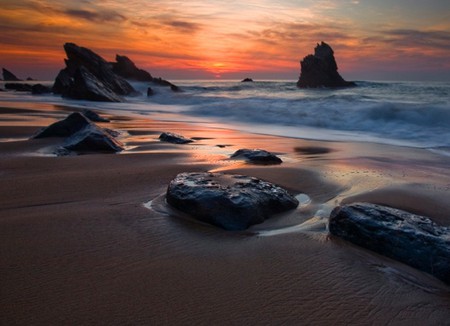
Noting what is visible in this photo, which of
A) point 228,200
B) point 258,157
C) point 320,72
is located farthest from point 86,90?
point 320,72

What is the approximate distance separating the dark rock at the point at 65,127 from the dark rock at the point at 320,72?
142 ft

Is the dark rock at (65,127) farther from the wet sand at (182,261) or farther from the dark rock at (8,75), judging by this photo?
the dark rock at (8,75)

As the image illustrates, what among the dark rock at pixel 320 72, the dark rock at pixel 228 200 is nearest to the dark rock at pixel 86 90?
the dark rock at pixel 228 200

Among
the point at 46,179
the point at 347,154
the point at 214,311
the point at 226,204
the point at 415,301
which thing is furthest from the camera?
the point at 347,154

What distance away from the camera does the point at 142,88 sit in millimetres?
40500

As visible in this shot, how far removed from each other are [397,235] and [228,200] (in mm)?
1140

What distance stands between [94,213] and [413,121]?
33.3 ft

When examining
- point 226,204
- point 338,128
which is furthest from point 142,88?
point 226,204

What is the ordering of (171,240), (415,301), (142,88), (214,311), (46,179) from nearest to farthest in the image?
(214,311) < (415,301) < (171,240) < (46,179) < (142,88)

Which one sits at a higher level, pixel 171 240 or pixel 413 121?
pixel 413 121

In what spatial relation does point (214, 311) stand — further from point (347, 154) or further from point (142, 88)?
point (142, 88)

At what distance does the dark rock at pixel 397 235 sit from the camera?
2.19 m

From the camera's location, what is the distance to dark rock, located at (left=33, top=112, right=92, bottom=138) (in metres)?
6.39

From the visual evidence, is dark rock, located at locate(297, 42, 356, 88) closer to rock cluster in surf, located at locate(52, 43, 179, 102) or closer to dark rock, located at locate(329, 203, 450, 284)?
rock cluster in surf, located at locate(52, 43, 179, 102)
